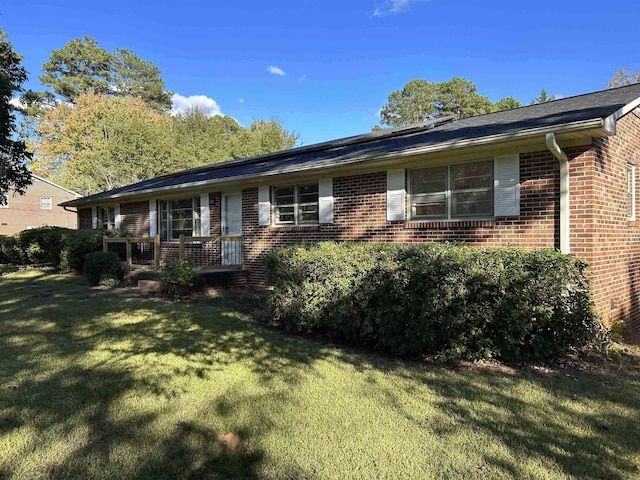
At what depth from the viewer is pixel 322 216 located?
27.9 feet

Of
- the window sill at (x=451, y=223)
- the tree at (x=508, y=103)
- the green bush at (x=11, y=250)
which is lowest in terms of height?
the green bush at (x=11, y=250)

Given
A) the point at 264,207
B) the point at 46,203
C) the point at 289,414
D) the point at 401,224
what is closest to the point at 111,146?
the point at 46,203

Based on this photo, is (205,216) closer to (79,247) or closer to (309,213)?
(309,213)

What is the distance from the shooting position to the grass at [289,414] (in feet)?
7.91

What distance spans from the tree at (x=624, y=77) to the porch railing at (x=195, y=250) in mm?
24796

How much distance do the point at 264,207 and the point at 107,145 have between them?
2145 cm

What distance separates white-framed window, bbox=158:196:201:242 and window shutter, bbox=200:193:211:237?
24.2 inches

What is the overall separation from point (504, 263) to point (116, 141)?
27880 millimetres

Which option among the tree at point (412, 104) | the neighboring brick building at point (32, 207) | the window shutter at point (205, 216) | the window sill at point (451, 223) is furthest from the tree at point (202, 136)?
the window sill at point (451, 223)

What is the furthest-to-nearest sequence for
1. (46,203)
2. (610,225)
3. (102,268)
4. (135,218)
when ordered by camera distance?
1. (46,203)
2. (135,218)
3. (102,268)
4. (610,225)

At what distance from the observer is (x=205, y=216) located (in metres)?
11.0

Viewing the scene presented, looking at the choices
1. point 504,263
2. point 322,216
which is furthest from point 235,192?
point 504,263

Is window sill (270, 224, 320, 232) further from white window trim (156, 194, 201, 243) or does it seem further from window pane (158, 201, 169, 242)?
window pane (158, 201, 169, 242)

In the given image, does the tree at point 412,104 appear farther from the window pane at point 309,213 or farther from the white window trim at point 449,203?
the white window trim at point 449,203
